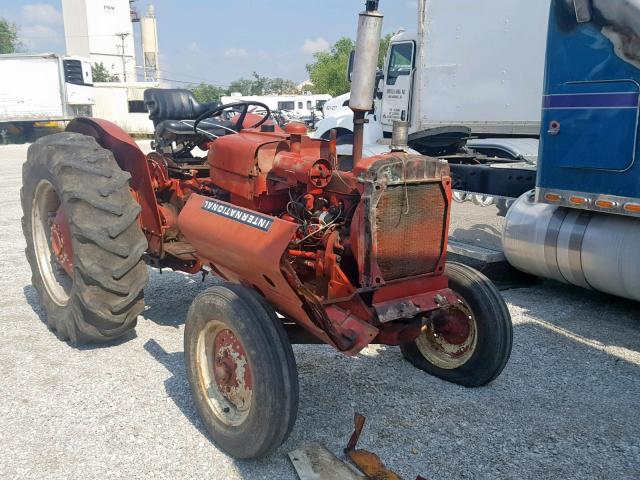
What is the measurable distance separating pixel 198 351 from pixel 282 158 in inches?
44.2

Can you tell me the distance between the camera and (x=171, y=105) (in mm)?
4844

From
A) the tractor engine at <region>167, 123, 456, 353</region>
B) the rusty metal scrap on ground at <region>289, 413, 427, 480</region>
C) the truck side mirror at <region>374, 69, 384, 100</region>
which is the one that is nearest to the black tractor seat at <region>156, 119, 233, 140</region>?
the tractor engine at <region>167, 123, 456, 353</region>

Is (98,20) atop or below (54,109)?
atop

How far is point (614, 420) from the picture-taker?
3133 millimetres

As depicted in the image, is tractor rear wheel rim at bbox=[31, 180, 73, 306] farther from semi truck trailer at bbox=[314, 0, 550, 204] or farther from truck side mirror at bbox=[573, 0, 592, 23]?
truck side mirror at bbox=[573, 0, 592, 23]

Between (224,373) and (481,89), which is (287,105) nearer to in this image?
(481,89)

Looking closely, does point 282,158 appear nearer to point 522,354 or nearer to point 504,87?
point 522,354

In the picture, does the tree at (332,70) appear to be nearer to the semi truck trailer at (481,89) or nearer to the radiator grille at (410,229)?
the semi truck trailer at (481,89)

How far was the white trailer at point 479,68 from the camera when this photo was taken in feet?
21.1

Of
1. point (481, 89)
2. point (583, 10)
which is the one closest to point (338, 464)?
point (583, 10)

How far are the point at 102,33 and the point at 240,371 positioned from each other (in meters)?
73.4

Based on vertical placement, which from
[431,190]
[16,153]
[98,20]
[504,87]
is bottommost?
[16,153]

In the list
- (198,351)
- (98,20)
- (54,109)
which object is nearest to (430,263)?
(198,351)

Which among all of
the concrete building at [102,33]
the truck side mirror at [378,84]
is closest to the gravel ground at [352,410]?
the truck side mirror at [378,84]
